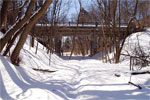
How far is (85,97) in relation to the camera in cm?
478

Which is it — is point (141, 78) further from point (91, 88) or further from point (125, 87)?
point (91, 88)

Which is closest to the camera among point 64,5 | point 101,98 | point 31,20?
point 101,98

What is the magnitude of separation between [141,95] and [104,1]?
15167 millimetres

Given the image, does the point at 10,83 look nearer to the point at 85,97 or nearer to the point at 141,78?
the point at 85,97

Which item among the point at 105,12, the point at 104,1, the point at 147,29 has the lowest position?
the point at 147,29

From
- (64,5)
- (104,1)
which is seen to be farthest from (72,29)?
(104,1)

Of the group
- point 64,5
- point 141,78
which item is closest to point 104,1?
point 64,5

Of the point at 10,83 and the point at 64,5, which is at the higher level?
the point at 64,5

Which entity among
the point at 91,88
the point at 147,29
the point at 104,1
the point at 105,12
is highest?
the point at 104,1

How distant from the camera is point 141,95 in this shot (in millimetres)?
4566

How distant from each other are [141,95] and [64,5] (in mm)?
17083

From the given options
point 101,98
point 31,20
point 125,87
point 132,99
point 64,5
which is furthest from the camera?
point 64,5

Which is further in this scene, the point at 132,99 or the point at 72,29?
the point at 72,29

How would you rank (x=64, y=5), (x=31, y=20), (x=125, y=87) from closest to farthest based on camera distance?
(x=125, y=87)
(x=31, y=20)
(x=64, y=5)
